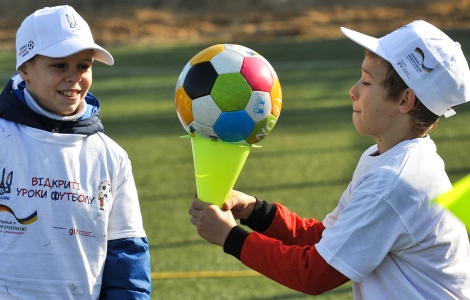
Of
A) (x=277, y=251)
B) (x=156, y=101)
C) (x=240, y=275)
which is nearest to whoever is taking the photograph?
(x=277, y=251)

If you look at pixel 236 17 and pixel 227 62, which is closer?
pixel 227 62

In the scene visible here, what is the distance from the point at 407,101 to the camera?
338 cm

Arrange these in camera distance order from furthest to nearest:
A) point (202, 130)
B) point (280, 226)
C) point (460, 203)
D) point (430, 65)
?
point (280, 226)
point (202, 130)
point (430, 65)
point (460, 203)

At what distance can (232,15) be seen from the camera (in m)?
21.0

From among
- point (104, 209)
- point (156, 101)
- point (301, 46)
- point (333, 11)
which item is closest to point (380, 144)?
point (104, 209)

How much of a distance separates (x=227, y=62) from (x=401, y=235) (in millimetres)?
1001

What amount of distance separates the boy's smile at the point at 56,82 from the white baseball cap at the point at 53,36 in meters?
0.06

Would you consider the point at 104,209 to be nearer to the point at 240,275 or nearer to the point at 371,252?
the point at 371,252

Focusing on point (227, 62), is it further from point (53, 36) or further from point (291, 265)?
point (291, 265)

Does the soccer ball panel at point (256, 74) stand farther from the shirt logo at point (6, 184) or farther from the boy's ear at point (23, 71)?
the shirt logo at point (6, 184)

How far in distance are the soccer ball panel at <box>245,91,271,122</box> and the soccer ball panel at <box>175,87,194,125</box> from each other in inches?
9.4

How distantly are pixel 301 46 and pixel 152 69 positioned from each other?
11.1 feet

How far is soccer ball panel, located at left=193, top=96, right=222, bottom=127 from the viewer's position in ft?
11.6

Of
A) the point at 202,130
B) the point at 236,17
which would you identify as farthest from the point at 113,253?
the point at 236,17
